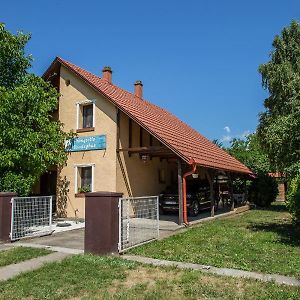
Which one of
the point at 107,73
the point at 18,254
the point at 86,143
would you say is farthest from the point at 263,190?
the point at 18,254

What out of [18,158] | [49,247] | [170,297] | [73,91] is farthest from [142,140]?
[170,297]

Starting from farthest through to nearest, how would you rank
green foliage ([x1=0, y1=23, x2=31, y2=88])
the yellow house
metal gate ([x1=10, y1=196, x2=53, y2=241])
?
the yellow house → green foliage ([x1=0, y1=23, x2=31, y2=88]) → metal gate ([x1=10, y1=196, x2=53, y2=241])

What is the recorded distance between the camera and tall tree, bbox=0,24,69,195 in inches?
519

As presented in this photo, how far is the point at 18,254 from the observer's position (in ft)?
30.0

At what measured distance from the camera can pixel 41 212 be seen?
40.9 feet

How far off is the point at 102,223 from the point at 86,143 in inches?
351

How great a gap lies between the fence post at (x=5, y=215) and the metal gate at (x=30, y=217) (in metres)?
0.11

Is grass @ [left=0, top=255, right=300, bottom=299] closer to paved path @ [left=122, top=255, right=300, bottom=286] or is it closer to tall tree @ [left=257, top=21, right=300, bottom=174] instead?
paved path @ [left=122, top=255, right=300, bottom=286]

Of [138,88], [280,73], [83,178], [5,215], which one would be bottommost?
[5,215]

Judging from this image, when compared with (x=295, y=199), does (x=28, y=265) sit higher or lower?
lower

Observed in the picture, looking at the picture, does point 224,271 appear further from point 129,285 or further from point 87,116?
point 87,116

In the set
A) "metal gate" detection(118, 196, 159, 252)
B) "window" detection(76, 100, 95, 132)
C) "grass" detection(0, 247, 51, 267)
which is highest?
"window" detection(76, 100, 95, 132)

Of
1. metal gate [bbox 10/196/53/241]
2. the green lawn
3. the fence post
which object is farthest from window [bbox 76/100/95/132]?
the green lawn

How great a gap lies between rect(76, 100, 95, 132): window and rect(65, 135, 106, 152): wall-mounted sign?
0.47m
